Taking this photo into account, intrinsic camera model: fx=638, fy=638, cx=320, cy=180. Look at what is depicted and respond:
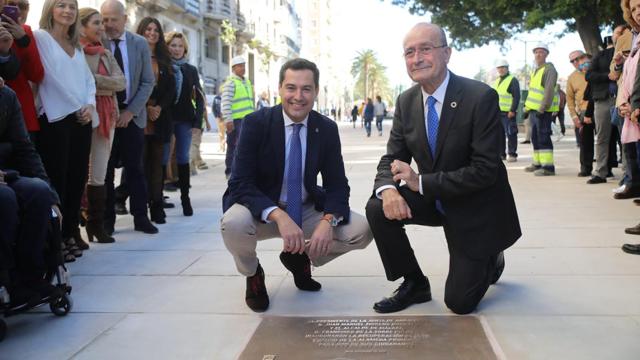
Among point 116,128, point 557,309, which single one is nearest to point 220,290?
point 557,309

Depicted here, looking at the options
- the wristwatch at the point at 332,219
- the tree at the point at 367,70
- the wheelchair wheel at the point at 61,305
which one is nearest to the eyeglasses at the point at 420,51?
the wristwatch at the point at 332,219

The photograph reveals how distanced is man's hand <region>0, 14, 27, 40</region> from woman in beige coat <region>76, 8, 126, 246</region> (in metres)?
1.00

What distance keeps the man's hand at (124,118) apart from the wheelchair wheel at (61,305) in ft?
7.92

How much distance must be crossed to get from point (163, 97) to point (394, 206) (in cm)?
377

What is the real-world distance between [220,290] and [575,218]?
394cm

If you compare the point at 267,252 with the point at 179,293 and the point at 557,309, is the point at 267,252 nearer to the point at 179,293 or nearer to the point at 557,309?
the point at 179,293

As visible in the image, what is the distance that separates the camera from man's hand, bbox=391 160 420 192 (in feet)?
11.6

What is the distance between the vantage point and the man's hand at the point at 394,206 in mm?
3555

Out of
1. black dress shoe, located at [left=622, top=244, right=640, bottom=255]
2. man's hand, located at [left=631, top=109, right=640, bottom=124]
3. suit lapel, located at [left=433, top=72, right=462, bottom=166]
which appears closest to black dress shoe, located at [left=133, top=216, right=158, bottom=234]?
suit lapel, located at [left=433, top=72, right=462, bottom=166]

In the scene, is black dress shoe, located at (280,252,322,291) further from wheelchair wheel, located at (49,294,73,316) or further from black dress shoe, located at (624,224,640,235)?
black dress shoe, located at (624,224,640,235)

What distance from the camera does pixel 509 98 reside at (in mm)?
12367

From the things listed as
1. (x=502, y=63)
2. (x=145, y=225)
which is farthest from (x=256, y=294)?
(x=502, y=63)

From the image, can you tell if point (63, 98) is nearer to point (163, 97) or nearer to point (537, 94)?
point (163, 97)

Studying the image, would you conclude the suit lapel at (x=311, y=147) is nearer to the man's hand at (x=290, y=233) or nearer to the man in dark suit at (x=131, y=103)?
the man's hand at (x=290, y=233)
